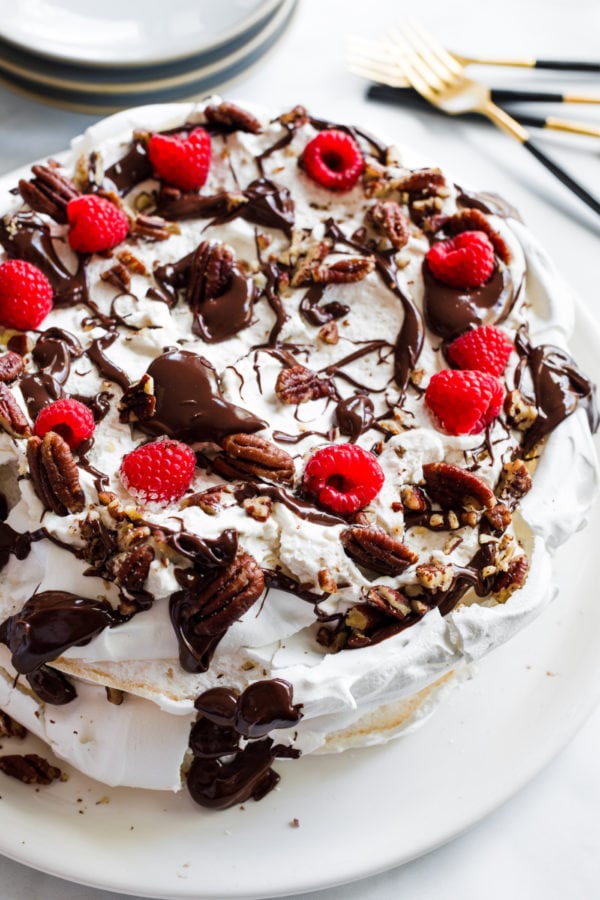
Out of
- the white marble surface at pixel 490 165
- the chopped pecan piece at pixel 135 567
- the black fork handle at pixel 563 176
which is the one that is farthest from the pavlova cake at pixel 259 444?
the black fork handle at pixel 563 176

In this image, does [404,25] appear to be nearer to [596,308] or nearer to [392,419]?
[596,308]

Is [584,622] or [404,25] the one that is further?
[404,25]

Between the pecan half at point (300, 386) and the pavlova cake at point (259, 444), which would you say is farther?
the pecan half at point (300, 386)

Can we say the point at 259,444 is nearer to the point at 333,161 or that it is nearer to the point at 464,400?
the point at 464,400

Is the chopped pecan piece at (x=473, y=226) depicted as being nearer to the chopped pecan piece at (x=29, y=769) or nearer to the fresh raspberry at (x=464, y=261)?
the fresh raspberry at (x=464, y=261)

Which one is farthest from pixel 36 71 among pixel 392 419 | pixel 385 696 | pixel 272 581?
pixel 385 696
